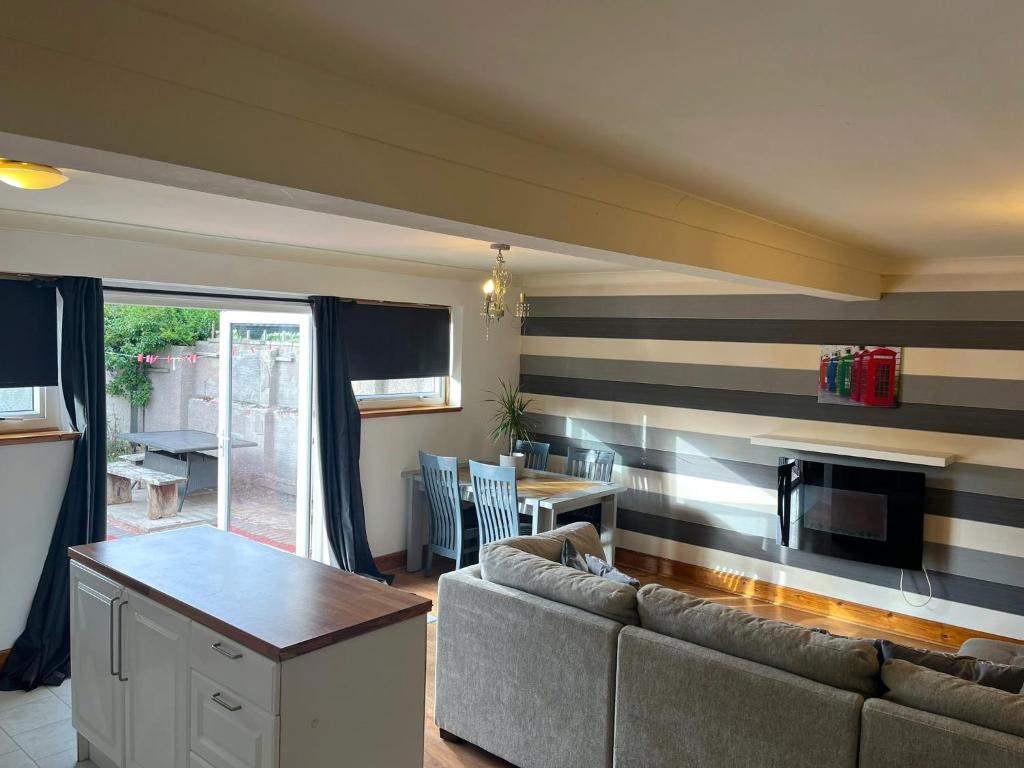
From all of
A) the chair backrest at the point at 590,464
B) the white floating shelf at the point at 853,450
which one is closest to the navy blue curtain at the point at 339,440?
the chair backrest at the point at 590,464

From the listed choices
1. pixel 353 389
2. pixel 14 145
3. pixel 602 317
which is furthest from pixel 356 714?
pixel 602 317

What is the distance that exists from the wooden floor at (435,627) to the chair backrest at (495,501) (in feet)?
2.07

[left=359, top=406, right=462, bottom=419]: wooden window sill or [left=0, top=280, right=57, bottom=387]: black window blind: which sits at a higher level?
[left=0, top=280, right=57, bottom=387]: black window blind

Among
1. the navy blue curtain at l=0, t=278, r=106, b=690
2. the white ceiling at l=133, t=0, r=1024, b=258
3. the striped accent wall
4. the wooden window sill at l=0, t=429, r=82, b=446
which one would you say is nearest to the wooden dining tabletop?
the striped accent wall

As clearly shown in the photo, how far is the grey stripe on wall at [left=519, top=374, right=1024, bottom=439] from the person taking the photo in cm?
457

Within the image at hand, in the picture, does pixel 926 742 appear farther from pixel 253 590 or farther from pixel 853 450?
pixel 853 450

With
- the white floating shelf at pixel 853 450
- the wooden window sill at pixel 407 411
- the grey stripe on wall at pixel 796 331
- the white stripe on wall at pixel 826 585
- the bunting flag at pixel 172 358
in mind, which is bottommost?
the white stripe on wall at pixel 826 585

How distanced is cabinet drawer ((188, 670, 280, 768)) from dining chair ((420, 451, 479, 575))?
9.05ft

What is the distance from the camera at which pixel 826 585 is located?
17.0 feet

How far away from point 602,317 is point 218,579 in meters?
4.11

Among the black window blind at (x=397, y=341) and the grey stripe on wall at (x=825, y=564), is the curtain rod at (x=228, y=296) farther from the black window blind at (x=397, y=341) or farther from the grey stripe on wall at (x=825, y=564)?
the grey stripe on wall at (x=825, y=564)

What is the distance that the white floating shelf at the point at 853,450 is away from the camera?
4.53 m

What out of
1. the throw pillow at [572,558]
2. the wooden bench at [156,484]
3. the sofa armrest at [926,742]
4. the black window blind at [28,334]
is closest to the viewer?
the sofa armrest at [926,742]

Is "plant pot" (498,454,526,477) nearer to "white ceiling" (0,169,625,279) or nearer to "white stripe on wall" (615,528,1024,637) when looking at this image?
"white stripe on wall" (615,528,1024,637)
